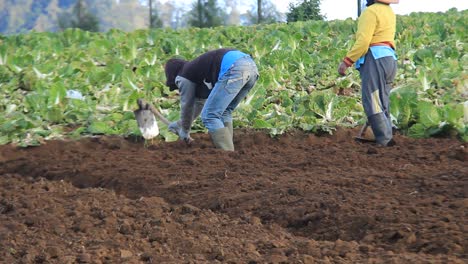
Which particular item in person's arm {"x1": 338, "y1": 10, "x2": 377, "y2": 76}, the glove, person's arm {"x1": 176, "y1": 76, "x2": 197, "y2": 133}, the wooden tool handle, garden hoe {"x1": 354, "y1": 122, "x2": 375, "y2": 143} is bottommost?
garden hoe {"x1": 354, "y1": 122, "x2": 375, "y2": 143}

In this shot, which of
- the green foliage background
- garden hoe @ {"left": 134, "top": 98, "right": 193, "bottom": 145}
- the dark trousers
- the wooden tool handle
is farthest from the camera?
the green foliage background

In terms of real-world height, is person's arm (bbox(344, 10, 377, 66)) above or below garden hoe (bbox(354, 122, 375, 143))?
above

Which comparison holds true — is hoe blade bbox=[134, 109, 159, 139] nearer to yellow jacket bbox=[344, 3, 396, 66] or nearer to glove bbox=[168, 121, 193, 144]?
glove bbox=[168, 121, 193, 144]

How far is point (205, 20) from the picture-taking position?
3400 cm

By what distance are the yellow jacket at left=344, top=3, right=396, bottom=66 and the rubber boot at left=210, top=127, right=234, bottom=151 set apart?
4.26 ft

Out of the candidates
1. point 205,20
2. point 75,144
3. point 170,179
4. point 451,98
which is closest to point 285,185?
point 170,179

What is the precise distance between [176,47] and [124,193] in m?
7.91

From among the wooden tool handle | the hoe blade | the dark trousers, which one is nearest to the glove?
the wooden tool handle

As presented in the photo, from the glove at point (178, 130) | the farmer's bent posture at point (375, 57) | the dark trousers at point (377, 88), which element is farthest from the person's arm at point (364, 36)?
the glove at point (178, 130)

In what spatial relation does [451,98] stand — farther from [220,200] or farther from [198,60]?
[220,200]

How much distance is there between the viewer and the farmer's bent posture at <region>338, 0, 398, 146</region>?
23.8 ft

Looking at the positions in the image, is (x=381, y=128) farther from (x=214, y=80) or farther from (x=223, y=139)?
(x=214, y=80)

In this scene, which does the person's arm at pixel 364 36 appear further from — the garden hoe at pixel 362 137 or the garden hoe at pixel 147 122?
the garden hoe at pixel 147 122

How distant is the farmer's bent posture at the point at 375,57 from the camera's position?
7.26m
